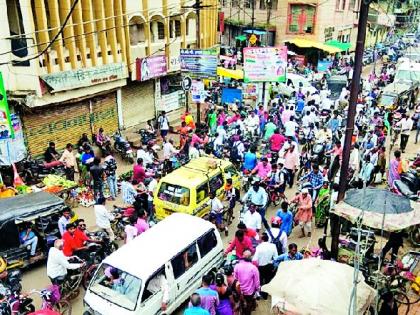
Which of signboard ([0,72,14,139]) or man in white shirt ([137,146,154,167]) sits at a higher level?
signboard ([0,72,14,139])

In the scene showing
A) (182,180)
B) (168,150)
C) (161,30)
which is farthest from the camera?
(161,30)

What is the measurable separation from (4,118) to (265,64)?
1056 centimetres

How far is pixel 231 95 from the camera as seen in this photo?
23.9 meters

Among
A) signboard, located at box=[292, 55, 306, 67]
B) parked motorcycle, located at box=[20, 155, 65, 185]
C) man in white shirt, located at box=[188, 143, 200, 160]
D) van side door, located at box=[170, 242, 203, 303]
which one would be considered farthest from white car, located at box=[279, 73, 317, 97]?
van side door, located at box=[170, 242, 203, 303]

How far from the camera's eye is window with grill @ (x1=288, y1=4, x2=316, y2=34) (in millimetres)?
37469

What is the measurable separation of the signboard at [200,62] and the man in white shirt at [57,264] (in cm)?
1040

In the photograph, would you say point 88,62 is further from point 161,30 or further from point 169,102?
point 169,102

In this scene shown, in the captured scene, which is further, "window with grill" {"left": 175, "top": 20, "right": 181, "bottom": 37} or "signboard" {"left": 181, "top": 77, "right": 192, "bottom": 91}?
"window with grill" {"left": 175, "top": 20, "right": 181, "bottom": 37}

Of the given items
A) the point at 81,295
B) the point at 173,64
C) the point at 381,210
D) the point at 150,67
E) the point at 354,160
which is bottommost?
the point at 81,295

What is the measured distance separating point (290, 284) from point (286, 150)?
7.68m

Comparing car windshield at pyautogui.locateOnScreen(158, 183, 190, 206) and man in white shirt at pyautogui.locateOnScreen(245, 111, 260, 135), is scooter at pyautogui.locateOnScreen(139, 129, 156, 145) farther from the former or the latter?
car windshield at pyautogui.locateOnScreen(158, 183, 190, 206)

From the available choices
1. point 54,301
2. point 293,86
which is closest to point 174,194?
point 54,301

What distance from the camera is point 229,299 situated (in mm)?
7352

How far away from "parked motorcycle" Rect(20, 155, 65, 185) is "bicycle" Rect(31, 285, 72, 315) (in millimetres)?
5959
